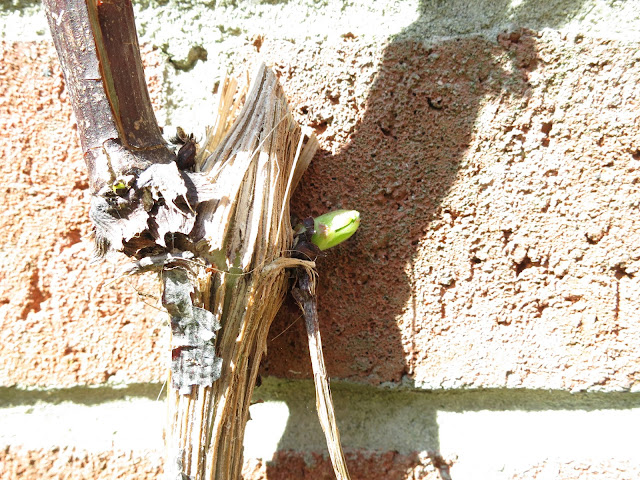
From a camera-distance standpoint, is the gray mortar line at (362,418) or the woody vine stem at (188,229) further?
the gray mortar line at (362,418)

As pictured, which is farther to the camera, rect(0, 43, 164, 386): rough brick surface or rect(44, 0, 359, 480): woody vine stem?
rect(0, 43, 164, 386): rough brick surface

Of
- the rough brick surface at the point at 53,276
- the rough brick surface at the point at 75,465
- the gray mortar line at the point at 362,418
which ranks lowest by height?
the rough brick surface at the point at 75,465

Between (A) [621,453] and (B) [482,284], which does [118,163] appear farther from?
(A) [621,453]

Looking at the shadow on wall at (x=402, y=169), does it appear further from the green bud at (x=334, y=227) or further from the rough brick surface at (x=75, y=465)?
the rough brick surface at (x=75, y=465)

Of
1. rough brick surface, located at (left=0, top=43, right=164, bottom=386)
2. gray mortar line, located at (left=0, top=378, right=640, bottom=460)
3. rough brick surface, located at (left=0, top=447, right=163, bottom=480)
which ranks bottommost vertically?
rough brick surface, located at (left=0, top=447, right=163, bottom=480)

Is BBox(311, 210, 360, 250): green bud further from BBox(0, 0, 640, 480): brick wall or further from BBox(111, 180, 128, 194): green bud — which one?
BBox(111, 180, 128, 194): green bud

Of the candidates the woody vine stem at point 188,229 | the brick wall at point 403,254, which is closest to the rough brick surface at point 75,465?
the brick wall at point 403,254

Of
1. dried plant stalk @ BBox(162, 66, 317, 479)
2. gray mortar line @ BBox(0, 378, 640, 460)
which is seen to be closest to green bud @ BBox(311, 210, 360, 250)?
dried plant stalk @ BBox(162, 66, 317, 479)
